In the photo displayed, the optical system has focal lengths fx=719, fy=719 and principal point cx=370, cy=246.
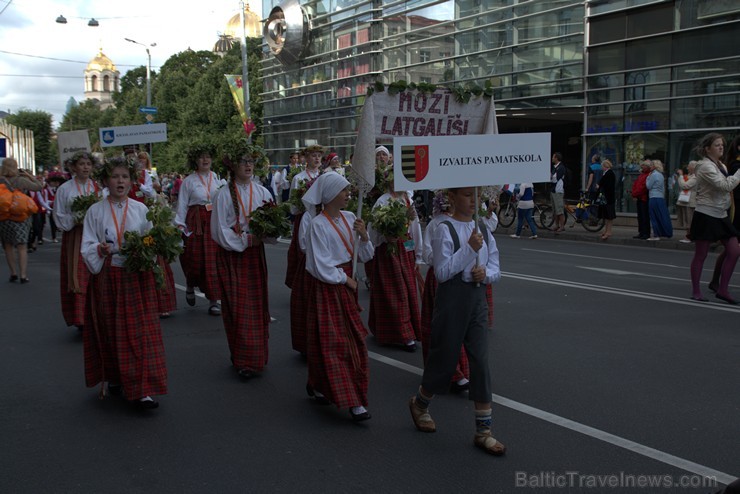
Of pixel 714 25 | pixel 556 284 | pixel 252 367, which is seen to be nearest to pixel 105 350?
pixel 252 367

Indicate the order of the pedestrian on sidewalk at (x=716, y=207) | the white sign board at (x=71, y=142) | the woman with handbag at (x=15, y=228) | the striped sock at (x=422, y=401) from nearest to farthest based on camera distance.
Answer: the striped sock at (x=422, y=401), the pedestrian on sidewalk at (x=716, y=207), the woman with handbag at (x=15, y=228), the white sign board at (x=71, y=142)

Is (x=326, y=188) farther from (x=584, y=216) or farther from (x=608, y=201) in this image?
(x=584, y=216)

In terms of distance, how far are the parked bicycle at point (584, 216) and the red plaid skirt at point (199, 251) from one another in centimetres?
1236

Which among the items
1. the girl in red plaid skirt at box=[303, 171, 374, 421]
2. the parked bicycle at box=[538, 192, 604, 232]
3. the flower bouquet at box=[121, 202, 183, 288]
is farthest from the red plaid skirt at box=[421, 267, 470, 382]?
the parked bicycle at box=[538, 192, 604, 232]

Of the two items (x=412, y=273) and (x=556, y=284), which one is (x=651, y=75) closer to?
(x=556, y=284)

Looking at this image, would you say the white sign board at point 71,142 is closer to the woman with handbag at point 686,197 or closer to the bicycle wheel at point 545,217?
the bicycle wheel at point 545,217

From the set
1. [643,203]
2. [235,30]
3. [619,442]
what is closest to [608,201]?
[643,203]

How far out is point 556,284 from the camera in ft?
34.6

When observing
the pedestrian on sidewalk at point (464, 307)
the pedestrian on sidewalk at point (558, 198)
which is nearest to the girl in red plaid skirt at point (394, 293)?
the pedestrian on sidewalk at point (464, 307)

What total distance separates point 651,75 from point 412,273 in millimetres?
16128

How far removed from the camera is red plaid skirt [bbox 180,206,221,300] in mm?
8852

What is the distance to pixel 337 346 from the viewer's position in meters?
5.05

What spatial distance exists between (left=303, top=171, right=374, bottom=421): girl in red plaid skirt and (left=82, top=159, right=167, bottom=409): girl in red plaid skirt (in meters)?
1.23

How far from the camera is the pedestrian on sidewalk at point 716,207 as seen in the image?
28.5 feet
